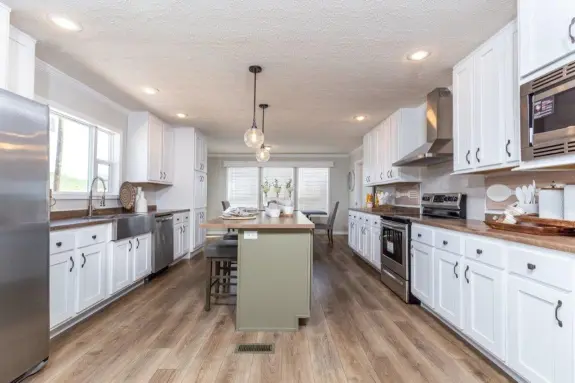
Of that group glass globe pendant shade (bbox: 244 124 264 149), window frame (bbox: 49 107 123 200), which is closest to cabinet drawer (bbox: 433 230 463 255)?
glass globe pendant shade (bbox: 244 124 264 149)

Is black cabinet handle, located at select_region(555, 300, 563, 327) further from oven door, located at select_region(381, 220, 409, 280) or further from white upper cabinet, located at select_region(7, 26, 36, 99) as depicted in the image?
white upper cabinet, located at select_region(7, 26, 36, 99)

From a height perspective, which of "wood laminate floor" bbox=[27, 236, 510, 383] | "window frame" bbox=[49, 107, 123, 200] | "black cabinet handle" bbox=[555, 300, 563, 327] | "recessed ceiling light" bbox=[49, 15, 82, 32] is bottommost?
"wood laminate floor" bbox=[27, 236, 510, 383]

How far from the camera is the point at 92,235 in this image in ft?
9.29

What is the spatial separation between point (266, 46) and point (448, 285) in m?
2.44

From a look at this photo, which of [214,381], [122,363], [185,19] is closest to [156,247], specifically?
[122,363]

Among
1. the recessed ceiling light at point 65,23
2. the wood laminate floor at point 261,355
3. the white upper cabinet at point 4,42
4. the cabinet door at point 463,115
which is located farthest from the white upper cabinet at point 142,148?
the cabinet door at point 463,115

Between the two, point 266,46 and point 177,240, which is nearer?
point 266,46

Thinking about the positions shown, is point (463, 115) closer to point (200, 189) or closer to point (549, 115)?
point (549, 115)

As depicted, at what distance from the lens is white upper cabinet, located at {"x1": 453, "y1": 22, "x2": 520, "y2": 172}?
2.23m

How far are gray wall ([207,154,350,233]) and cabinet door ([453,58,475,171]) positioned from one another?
19.7 feet

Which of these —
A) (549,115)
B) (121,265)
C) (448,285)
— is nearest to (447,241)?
(448,285)

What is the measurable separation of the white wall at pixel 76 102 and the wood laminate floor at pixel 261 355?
150 centimetres

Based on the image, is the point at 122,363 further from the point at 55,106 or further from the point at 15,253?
the point at 55,106

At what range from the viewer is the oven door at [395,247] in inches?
130
